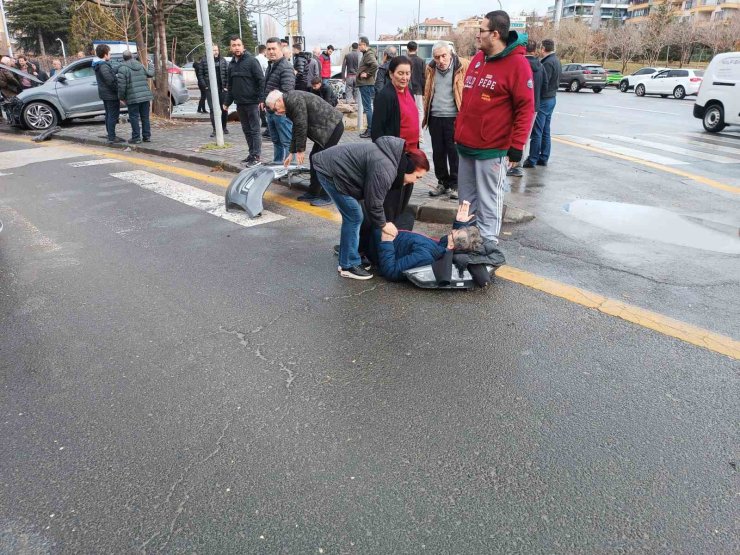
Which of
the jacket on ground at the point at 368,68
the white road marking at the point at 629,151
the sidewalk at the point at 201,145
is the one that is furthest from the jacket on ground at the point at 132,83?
the white road marking at the point at 629,151

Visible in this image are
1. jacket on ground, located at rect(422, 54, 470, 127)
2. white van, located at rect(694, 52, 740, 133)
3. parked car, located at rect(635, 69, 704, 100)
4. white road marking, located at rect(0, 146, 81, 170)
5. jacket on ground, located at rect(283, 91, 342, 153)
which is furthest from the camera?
parked car, located at rect(635, 69, 704, 100)

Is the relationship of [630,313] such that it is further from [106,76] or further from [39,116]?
[39,116]

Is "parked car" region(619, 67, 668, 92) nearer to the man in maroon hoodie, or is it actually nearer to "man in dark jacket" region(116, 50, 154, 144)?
"man in dark jacket" region(116, 50, 154, 144)

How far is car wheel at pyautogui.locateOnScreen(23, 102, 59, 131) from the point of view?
1298cm

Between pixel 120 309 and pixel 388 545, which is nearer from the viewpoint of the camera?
pixel 388 545

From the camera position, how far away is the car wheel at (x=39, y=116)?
12977mm

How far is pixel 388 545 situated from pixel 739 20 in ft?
188

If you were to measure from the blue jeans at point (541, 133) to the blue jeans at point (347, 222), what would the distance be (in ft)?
15.7

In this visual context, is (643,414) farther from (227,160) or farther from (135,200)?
Result: (227,160)

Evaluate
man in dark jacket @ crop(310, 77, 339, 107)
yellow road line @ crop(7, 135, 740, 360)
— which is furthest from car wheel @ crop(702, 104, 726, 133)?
yellow road line @ crop(7, 135, 740, 360)

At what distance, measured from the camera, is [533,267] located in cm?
470

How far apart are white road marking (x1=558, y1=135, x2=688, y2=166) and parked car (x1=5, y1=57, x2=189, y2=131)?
11454 mm

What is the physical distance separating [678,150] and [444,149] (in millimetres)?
6752

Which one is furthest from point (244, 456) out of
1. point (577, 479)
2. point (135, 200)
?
point (135, 200)
